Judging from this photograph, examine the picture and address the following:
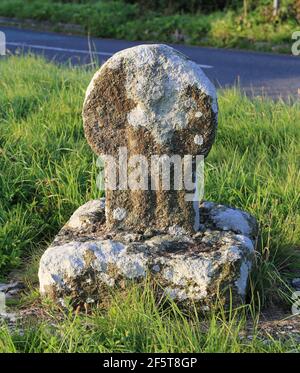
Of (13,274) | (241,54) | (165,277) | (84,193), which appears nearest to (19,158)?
(84,193)

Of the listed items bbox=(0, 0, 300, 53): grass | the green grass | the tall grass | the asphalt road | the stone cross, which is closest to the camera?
the green grass

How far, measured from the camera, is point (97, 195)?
12.9ft

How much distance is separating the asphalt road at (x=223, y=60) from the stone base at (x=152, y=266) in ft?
10.4

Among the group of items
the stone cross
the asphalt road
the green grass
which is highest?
the stone cross

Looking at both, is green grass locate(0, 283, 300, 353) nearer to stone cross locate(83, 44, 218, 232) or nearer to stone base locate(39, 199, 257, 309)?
stone base locate(39, 199, 257, 309)

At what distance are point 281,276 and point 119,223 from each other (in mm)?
766

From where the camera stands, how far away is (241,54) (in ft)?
31.6

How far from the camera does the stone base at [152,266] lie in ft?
9.61

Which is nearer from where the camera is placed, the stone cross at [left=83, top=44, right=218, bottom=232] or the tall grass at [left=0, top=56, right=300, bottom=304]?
the stone cross at [left=83, top=44, right=218, bottom=232]

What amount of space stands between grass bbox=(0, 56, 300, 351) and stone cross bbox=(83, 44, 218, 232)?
48 cm

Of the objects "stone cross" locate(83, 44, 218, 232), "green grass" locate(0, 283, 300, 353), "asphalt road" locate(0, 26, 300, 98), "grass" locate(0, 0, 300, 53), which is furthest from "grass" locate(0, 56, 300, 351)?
"grass" locate(0, 0, 300, 53)

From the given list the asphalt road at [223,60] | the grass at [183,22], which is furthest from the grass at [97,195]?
the grass at [183,22]

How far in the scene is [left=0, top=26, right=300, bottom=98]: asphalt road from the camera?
744 centimetres

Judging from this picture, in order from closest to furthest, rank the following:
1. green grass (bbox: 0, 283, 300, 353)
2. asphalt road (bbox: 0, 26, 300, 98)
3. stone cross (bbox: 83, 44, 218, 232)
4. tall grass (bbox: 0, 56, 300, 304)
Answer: green grass (bbox: 0, 283, 300, 353)
stone cross (bbox: 83, 44, 218, 232)
tall grass (bbox: 0, 56, 300, 304)
asphalt road (bbox: 0, 26, 300, 98)
